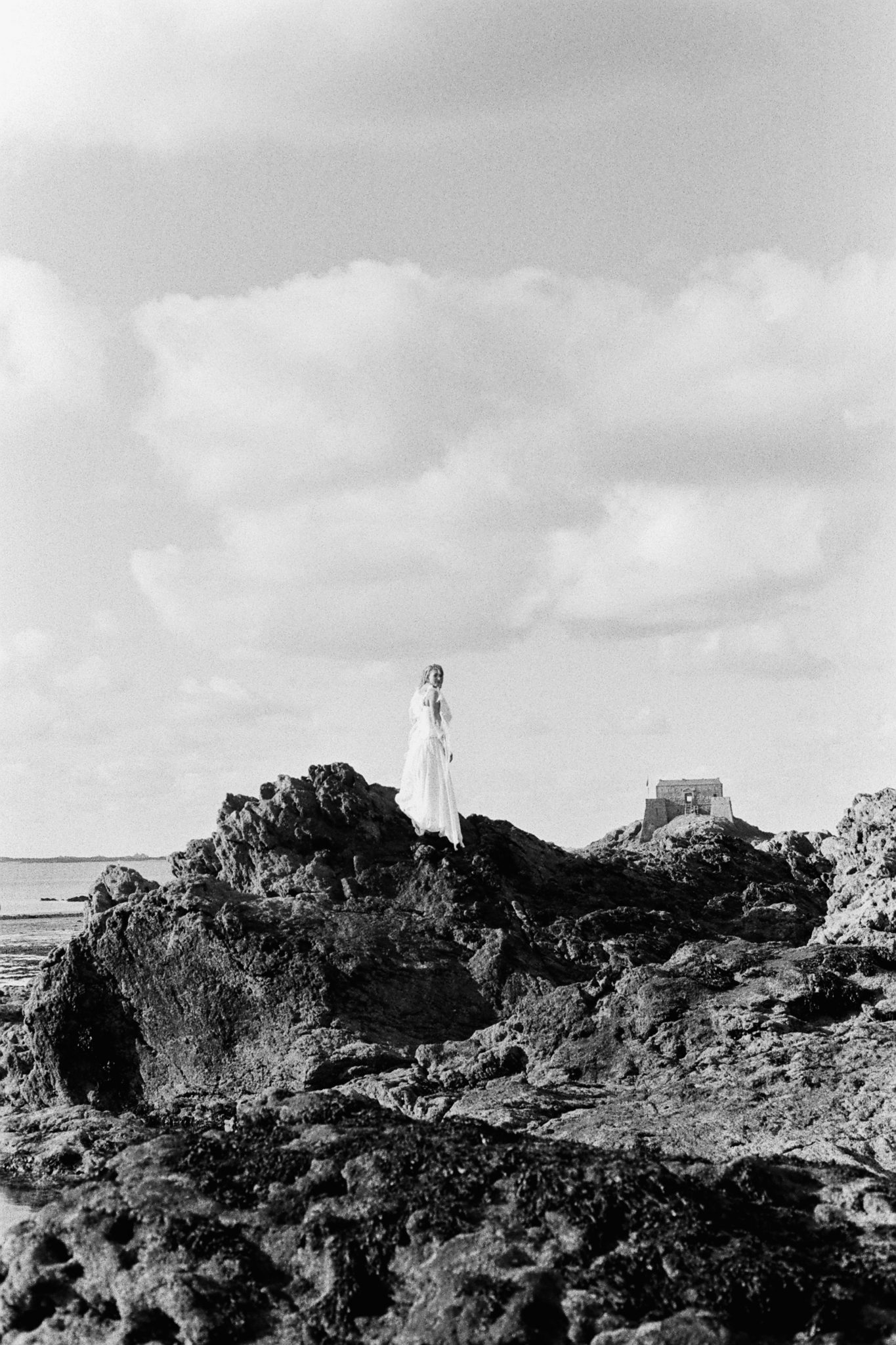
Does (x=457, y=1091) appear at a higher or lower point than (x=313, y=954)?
lower

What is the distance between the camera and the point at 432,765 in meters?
21.2

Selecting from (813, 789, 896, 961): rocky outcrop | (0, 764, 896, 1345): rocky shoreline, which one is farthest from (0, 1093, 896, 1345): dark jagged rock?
(813, 789, 896, 961): rocky outcrop

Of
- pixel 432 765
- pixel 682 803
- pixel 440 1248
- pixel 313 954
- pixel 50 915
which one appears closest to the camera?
pixel 440 1248

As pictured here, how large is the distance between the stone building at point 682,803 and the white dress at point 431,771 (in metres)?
12.0

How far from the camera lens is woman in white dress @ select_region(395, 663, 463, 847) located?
21188mm

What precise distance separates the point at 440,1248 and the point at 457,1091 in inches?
232

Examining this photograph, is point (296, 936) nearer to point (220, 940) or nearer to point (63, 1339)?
point (220, 940)

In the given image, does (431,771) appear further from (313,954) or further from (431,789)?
(313,954)

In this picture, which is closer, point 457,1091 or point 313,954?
point 457,1091

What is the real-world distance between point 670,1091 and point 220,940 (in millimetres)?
6389

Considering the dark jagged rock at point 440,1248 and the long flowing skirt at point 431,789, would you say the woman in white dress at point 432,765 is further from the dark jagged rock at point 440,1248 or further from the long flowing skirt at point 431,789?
the dark jagged rock at point 440,1248

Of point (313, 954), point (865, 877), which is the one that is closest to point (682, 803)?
point (865, 877)

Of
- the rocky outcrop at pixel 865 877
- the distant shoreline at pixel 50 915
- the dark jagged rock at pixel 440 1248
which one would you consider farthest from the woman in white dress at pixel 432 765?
the distant shoreline at pixel 50 915

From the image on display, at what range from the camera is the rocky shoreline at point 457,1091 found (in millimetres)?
8555
